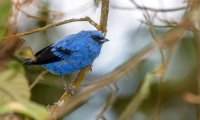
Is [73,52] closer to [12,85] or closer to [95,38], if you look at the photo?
[95,38]

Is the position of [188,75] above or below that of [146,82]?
below

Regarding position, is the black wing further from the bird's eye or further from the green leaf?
the green leaf

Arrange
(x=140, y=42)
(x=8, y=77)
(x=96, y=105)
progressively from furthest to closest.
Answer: (x=96, y=105), (x=140, y=42), (x=8, y=77)

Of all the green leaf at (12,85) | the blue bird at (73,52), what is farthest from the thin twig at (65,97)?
the green leaf at (12,85)

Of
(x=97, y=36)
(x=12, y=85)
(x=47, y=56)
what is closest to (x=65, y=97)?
(x=47, y=56)

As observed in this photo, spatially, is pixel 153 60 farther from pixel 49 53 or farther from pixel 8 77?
pixel 8 77

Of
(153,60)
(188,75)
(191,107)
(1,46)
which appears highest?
(1,46)

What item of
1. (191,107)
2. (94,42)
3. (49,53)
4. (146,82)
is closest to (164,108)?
(191,107)

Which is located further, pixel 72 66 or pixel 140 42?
pixel 140 42
